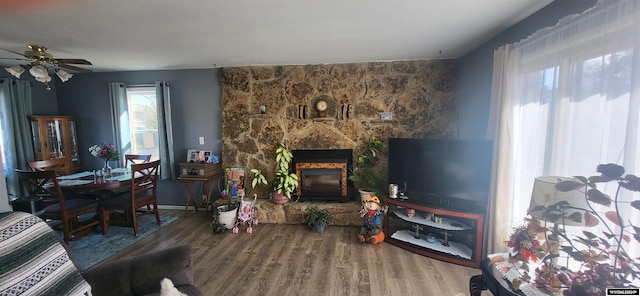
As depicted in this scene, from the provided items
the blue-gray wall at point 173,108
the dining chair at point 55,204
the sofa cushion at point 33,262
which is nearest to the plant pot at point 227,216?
the blue-gray wall at point 173,108

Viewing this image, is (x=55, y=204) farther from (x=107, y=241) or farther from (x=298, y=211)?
(x=298, y=211)

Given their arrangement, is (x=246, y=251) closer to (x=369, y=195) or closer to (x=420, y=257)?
(x=369, y=195)

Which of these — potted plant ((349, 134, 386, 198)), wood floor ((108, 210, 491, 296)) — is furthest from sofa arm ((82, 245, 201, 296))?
potted plant ((349, 134, 386, 198))

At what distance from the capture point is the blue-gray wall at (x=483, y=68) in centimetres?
163

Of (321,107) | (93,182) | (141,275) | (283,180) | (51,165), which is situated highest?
(321,107)

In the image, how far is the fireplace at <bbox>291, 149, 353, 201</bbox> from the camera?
337 cm

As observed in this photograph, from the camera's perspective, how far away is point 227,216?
10.3ft

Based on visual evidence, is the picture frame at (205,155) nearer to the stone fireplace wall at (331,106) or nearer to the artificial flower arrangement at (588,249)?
the stone fireplace wall at (331,106)

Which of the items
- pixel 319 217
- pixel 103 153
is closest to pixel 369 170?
pixel 319 217

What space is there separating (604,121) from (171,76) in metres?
4.60

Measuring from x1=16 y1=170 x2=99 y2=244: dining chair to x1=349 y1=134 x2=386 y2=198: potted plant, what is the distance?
3.19 m

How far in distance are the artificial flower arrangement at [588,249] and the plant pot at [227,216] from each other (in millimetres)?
2908

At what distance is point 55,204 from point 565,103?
4.82 m

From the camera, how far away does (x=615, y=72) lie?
1.22 meters
